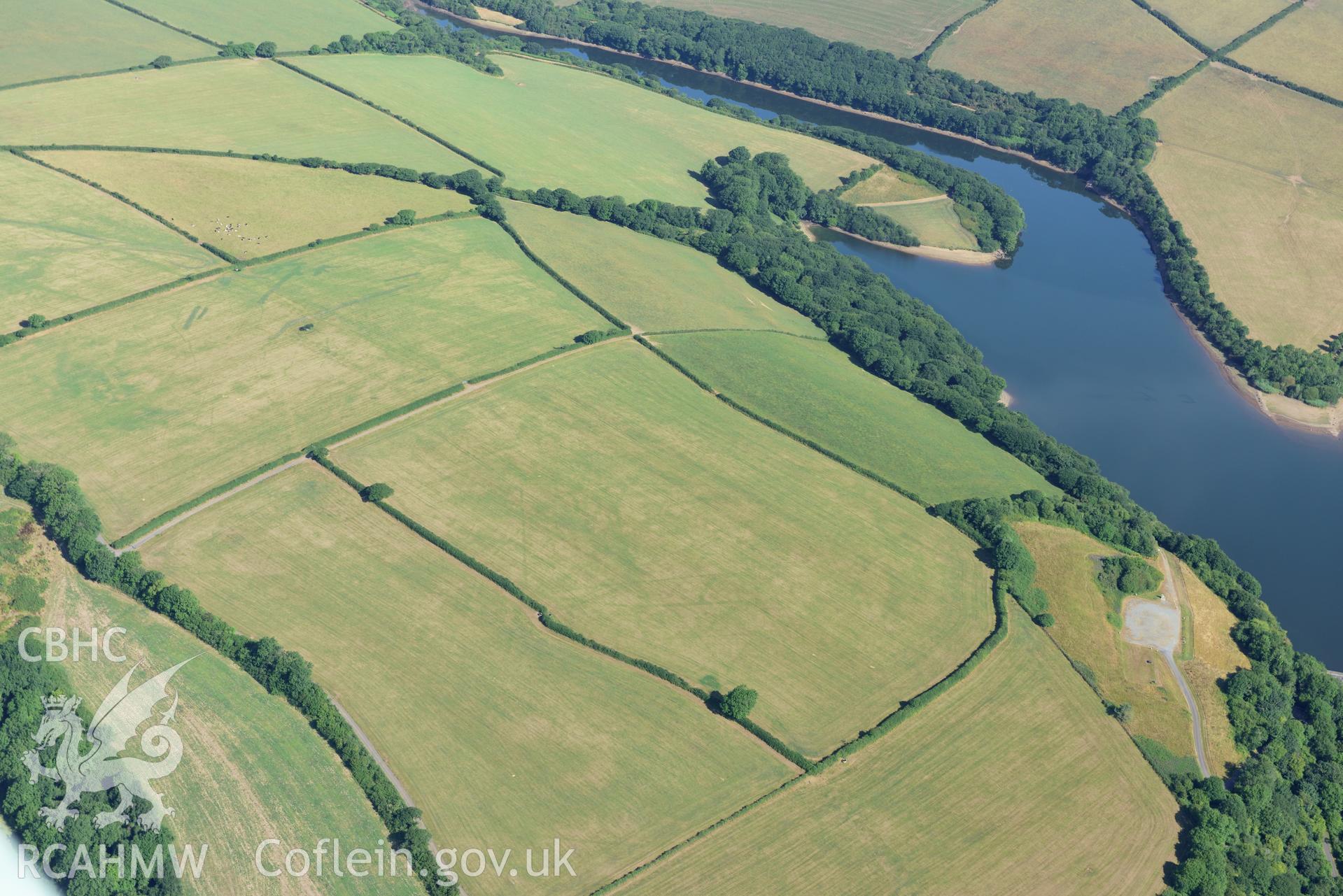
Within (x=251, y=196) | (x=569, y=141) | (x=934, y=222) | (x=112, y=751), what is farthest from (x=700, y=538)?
(x=569, y=141)

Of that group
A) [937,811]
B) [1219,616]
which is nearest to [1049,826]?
[937,811]

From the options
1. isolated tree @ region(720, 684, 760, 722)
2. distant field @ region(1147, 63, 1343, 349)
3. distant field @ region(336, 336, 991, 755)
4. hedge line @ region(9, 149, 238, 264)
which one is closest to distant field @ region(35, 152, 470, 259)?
hedge line @ region(9, 149, 238, 264)

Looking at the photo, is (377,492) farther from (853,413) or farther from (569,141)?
(569,141)

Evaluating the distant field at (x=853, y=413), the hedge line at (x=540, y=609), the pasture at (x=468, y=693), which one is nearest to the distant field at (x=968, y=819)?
the pasture at (x=468, y=693)

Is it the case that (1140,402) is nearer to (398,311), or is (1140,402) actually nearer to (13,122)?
(398,311)

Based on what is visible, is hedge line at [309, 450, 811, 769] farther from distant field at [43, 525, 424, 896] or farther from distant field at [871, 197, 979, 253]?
distant field at [871, 197, 979, 253]
